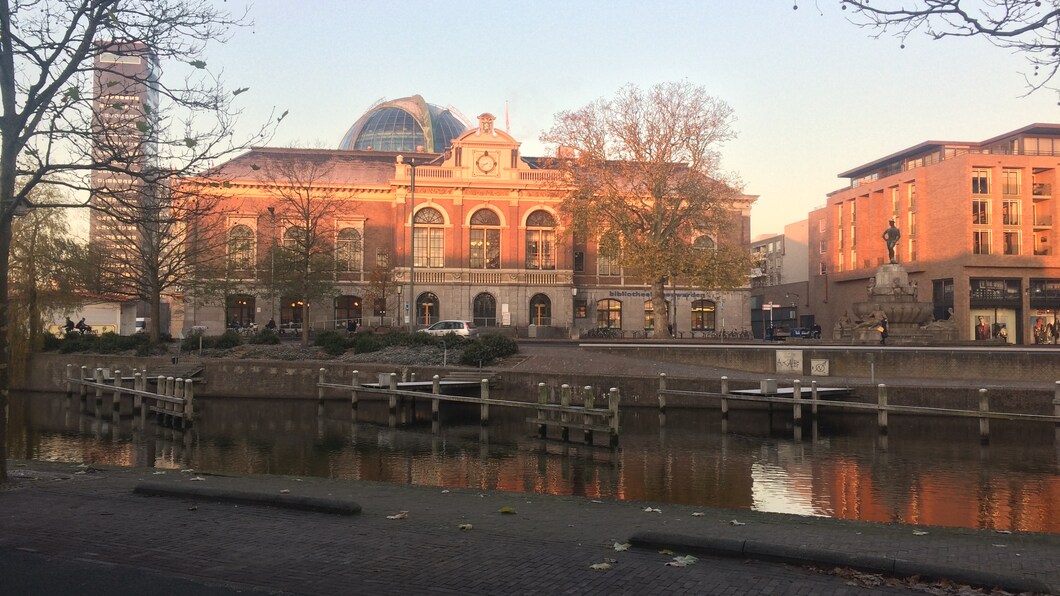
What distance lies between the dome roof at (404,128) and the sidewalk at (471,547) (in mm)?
77531

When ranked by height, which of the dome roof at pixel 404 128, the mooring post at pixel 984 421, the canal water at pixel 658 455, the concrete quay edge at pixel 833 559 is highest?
the dome roof at pixel 404 128

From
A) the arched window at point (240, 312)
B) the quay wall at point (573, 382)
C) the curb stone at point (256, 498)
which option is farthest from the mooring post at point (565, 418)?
the arched window at point (240, 312)

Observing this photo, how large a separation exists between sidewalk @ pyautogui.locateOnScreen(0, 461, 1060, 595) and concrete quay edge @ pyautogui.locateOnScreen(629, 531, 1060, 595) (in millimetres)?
14

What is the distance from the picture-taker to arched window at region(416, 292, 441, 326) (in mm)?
68312

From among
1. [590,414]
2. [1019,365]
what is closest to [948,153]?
[1019,365]

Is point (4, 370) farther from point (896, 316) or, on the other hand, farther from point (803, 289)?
point (803, 289)

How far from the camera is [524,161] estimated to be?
73.6 m

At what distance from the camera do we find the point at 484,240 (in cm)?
7025

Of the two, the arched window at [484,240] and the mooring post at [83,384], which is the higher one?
the arched window at [484,240]

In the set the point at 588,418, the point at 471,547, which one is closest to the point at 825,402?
the point at 588,418

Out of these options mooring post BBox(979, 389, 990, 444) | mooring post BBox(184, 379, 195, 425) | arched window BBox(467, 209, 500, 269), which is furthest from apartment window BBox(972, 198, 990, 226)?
mooring post BBox(184, 379, 195, 425)

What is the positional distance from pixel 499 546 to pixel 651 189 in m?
40.5

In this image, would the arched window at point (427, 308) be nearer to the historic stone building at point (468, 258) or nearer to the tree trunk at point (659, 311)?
the historic stone building at point (468, 258)

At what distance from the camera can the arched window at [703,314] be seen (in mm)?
72938
